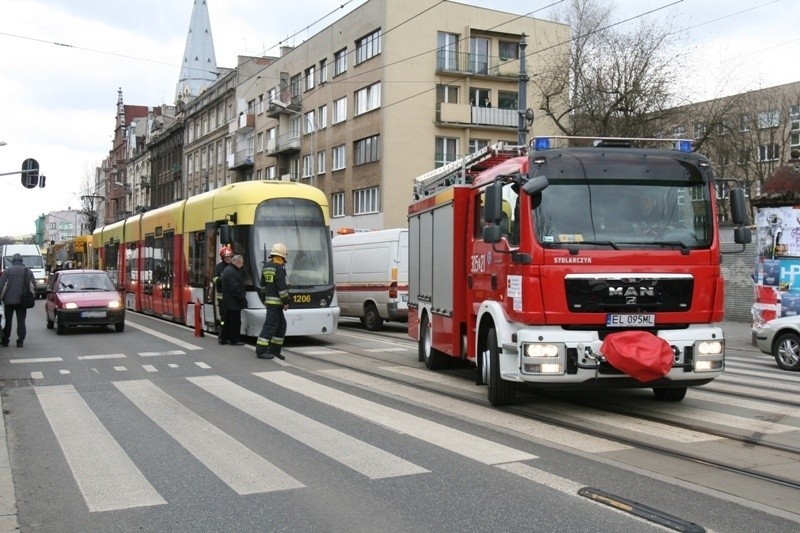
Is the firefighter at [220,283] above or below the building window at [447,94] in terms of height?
below

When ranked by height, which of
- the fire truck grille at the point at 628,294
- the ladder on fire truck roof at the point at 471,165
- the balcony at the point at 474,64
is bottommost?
the fire truck grille at the point at 628,294

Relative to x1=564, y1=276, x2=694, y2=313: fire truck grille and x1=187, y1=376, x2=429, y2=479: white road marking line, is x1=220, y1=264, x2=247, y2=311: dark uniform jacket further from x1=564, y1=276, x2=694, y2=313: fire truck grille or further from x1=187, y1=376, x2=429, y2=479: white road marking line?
x1=564, y1=276, x2=694, y2=313: fire truck grille

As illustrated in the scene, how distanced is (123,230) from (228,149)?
127 ft

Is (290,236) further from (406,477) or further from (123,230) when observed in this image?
(123,230)

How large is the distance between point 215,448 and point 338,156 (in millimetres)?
42665

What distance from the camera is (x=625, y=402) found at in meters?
10.0

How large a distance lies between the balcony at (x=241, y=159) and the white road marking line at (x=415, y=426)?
53323 mm

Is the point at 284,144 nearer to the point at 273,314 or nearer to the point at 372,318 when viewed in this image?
the point at 372,318

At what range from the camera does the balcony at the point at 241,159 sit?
63.4 m

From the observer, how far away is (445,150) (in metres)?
45.1

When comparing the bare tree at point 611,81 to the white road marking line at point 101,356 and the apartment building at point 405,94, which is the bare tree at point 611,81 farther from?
the white road marking line at point 101,356

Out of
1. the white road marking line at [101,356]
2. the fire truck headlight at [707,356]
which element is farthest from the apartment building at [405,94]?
the fire truck headlight at [707,356]

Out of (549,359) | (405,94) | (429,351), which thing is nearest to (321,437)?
(549,359)

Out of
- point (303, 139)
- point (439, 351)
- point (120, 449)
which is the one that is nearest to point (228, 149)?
point (303, 139)
